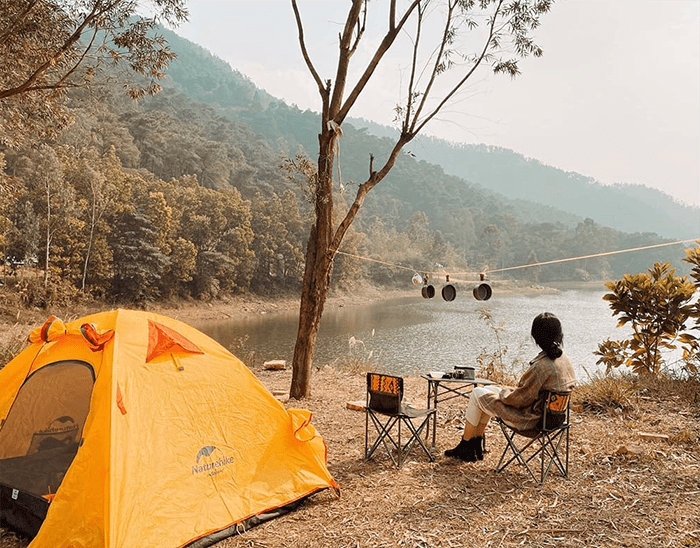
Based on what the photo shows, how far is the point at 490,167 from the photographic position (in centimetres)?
16075

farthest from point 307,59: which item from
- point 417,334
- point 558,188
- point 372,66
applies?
point 558,188

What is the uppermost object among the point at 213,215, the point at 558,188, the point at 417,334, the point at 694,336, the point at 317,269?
the point at 558,188

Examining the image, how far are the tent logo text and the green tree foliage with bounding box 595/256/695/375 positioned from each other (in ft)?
16.5

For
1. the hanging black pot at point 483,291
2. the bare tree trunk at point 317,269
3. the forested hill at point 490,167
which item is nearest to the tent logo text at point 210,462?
the bare tree trunk at point 317,269

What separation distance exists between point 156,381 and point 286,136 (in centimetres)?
9048

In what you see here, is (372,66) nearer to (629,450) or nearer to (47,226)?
(629,450)

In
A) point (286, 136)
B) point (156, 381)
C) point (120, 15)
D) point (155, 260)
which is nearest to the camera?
point (156, 381)

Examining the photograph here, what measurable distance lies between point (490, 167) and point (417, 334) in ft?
488

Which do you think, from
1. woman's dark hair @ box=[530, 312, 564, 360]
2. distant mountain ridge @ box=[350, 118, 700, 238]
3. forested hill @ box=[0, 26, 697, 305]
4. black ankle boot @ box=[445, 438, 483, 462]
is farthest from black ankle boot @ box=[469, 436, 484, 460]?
distant mountain ridge @ box=[350, 118, 700, 238]

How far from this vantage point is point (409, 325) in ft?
79.5

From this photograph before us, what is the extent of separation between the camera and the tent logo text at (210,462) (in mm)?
2955

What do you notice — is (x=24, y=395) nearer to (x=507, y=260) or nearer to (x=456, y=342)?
(x=456, y=342)

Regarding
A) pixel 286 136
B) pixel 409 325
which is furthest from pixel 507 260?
pixel 409 325

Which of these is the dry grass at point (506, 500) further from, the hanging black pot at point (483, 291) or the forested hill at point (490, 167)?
the forested hill at point (490, 167)
